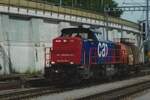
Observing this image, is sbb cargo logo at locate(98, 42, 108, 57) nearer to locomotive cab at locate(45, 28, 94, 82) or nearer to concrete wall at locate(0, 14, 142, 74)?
locomotive cab at locate(45, 28, 94, 82)

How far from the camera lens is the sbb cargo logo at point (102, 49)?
90.5ft

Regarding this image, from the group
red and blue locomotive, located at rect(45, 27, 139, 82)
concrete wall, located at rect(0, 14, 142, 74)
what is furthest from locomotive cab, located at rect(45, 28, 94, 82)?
concrete wall, located at rect(0, 14, 142, 74)

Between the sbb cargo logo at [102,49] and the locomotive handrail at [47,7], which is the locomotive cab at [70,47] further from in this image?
the locomotive handrail at [47,7]

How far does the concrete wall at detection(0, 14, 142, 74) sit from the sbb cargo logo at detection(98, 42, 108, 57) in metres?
11.2

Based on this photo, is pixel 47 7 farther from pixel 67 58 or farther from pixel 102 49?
pixel 67 58

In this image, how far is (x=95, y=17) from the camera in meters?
57.9

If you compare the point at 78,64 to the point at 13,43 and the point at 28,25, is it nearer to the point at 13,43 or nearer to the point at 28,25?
the point at 13,43

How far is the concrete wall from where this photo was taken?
37.9 m

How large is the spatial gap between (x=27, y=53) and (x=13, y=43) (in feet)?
8.72

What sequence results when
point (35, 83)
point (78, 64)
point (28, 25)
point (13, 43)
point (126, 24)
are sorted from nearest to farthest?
point (78, 64) → point (35, 83) → point (13, 43) → point (28, 25) → point (126, 24)

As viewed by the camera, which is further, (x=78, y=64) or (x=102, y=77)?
(x=102, y=77)

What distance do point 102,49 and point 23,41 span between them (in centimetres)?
1440

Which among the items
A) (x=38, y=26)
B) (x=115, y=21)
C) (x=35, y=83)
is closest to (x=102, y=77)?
(x=35, y=83)

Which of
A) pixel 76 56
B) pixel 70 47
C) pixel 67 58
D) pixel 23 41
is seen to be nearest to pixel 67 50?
pixel 70 47
